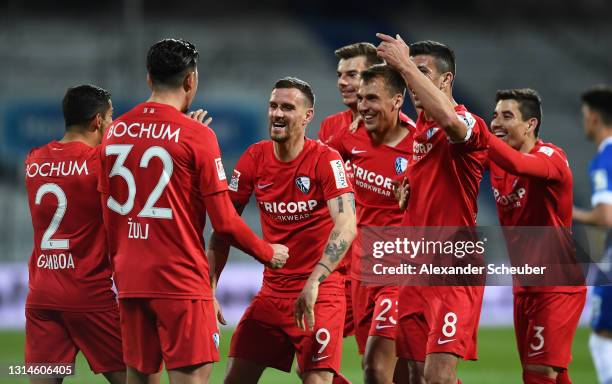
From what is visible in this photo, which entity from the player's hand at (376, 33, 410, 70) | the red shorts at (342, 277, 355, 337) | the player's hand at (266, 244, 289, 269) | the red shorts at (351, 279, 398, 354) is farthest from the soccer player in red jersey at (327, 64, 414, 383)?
the player's hand at (266, 244, 289, 269)

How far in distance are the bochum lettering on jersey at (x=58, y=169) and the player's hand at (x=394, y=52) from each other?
7.03ft

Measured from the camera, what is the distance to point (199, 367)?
5680 mm

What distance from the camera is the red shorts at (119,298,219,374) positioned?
18.5ft

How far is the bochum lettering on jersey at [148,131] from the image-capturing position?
564cm

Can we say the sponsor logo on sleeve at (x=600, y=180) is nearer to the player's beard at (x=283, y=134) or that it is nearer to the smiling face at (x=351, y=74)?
the player's beard at (x=283, y=134)

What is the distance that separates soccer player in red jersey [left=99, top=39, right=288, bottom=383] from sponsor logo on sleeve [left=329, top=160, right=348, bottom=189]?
1209mm

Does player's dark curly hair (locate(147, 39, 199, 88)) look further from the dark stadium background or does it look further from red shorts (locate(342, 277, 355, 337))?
the dark stadium background

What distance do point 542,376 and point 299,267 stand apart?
205cm

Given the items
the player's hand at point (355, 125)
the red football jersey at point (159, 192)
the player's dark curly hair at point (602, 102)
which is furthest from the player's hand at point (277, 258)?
the player's hand at point (355, 125)

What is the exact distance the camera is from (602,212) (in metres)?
6.07

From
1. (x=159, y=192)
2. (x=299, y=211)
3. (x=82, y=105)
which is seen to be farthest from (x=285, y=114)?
(x=159, y=192)

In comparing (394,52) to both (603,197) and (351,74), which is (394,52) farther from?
(351,74)

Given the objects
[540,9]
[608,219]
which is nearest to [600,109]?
[608,219]

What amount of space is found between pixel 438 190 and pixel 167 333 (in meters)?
2.21
